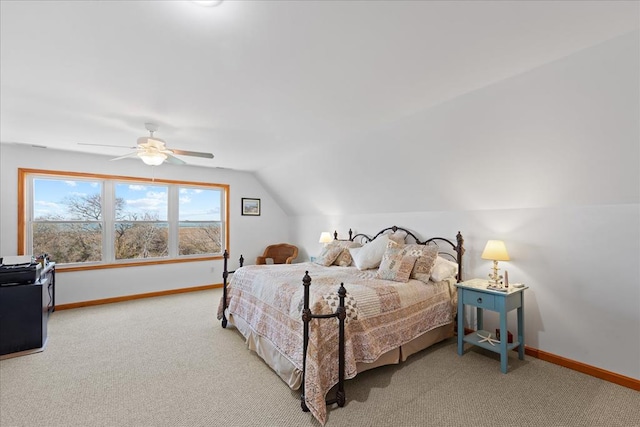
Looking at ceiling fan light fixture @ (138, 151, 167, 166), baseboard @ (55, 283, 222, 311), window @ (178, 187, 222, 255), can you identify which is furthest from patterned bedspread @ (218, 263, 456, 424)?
window @ (178, 187, 222, 255)

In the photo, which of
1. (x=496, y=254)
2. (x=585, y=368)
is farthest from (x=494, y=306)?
(x=585, y=368)

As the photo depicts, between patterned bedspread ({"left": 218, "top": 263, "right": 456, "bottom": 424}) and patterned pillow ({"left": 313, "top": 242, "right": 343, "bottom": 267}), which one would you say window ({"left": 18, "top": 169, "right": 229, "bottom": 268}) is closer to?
patterned pillow ({"left": 313, "top": 242, "right": 343, "bottom": 267})

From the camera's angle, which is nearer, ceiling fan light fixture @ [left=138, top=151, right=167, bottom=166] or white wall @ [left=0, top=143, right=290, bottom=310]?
ceiling fan light fixture @ [left=138, top=151, right=167, bottom=166]

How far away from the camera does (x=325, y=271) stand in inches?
156

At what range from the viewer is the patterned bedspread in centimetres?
230

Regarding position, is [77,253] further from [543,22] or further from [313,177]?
[543,22]

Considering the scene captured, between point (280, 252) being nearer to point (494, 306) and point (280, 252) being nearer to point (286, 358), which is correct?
point (286, 358)

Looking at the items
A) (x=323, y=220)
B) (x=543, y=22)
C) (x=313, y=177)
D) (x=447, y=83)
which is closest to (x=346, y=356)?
(x=447, y=83)

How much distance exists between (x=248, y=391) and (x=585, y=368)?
3078 mm

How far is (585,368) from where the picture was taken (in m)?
2.75

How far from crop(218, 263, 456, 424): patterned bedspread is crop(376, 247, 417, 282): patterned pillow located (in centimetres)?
9

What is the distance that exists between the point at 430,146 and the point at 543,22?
169 centimetres

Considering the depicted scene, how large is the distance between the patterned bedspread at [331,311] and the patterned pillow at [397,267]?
0.31 feet

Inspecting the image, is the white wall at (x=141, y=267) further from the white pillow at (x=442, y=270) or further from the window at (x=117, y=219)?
the white pillow at (x=442, y=270)
